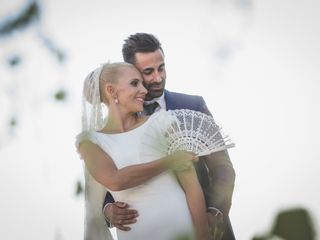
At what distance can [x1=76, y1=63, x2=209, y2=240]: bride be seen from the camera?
343 centimetres

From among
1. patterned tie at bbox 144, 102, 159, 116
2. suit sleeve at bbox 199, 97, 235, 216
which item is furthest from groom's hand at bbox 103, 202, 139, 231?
patterned tie at bbox 144, 102, 159, 116

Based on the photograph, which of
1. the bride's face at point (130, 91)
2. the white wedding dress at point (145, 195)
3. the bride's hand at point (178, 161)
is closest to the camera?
the bride's hand at point (178, 161)

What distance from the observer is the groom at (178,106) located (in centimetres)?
397

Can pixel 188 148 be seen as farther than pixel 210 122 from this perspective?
No

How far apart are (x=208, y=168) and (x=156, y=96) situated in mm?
699

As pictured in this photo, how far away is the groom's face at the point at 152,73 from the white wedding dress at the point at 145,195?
84 centimetres

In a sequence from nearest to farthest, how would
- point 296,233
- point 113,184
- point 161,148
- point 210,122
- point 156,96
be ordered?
point 296,233 < point 161,148 < point 113,184 < point 210,122 < point 156,96

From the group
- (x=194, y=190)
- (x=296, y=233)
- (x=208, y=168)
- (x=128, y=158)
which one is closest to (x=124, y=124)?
(x=128, y=158)

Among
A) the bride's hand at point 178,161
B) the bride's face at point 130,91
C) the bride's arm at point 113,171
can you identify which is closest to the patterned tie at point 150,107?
the bride's face at point 130,91

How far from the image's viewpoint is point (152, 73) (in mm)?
4430

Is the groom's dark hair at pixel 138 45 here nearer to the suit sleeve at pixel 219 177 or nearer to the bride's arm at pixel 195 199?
the suit sleeve at pixel 219 177

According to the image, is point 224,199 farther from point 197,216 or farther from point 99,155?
point 99,155

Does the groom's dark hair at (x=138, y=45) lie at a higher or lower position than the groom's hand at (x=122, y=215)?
higher

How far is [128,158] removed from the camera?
3.53 meters
